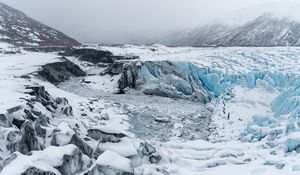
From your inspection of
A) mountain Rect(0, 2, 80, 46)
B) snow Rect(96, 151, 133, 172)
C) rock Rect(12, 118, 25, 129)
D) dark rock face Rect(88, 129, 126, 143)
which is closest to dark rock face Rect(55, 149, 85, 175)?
snow Rect(96, 151, 133, 172)

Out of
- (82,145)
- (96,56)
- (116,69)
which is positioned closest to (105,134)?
(82,145)

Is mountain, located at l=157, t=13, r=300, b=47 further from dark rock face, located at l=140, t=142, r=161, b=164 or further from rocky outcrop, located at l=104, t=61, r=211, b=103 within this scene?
dark rock face, located at l=140, t=142, r=161, b=164

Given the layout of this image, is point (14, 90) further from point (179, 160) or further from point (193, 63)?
point (193, 63)

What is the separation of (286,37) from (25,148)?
82.0 meters

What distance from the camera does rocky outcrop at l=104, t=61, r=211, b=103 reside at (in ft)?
117

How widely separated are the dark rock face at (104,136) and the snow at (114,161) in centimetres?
305

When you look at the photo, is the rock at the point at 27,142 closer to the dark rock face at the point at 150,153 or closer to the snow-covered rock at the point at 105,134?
the snow-covered rock at the point at 105,134

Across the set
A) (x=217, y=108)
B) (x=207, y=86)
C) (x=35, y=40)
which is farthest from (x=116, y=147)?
(x=35, y=40)

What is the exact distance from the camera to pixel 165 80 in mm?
36562

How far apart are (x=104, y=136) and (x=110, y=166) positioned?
13.8 ft

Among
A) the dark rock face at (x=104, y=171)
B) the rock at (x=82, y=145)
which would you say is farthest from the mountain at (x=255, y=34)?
Answer: the dark rock face at (x=104, y=171)

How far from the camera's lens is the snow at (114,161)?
1722 centimetres

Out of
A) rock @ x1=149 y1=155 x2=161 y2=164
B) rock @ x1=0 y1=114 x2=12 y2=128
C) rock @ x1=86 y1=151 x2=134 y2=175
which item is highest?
rock @ x1=0 y1=114 x2=12 y2=128

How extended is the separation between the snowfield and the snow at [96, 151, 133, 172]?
0.04m
